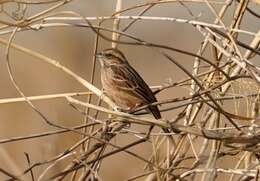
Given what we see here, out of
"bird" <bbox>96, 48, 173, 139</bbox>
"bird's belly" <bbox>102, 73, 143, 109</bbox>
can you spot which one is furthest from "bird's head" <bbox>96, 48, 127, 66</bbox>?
"bird's belly" <bbox>102, 73, 143, 109</bbox>

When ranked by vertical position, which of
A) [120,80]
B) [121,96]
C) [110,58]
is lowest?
[121,96]

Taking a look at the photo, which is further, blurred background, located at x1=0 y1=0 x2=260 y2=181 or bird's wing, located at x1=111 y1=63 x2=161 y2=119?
blurred background, located at x1=0 y1=0 x2=260 y2=181

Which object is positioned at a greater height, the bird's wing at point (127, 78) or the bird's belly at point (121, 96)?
the bird's wing at point (127, 78)

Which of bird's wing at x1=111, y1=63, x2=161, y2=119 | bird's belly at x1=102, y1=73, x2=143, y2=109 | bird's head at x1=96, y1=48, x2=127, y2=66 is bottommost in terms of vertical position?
bird's belly at x1=102, y1=73, x2=143, y2=109

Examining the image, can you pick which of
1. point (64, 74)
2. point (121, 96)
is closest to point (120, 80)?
point (121, 96)

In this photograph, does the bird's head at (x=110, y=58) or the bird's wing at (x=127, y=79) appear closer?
the bird's wing at (x=127, y=79)

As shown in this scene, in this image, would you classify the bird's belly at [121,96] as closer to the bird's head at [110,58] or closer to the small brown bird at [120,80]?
the small brown bird at [120,80]

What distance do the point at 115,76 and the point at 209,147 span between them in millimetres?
2010

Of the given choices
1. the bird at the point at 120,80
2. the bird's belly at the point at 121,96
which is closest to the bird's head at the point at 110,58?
the bird at the point at 120,80

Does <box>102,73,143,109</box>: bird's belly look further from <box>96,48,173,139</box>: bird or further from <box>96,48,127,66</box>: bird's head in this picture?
<box>96,48,127,66</box>: bird's head

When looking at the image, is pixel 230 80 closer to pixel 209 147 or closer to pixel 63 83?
pixel 209 147

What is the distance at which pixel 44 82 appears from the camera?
512 inches

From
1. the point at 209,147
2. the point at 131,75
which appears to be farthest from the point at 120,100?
the point at 209,147

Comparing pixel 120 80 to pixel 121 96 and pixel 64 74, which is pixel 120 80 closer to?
pixel 121 96
